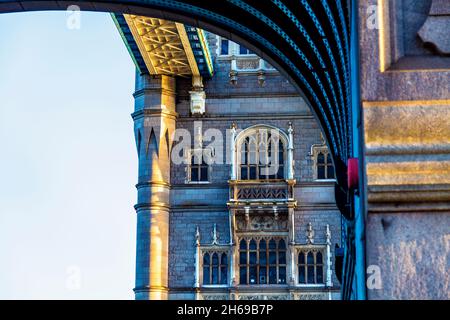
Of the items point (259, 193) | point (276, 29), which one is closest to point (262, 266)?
point (259, 193)

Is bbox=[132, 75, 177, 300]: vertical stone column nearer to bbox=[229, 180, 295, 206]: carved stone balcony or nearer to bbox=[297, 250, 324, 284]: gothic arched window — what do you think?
bbox=[229, 180, 295, 206]: carved stone balcony

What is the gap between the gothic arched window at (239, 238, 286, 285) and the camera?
3834 cm

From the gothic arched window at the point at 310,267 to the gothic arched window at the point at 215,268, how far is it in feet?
8.85

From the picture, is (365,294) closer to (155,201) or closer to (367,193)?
(367,193)

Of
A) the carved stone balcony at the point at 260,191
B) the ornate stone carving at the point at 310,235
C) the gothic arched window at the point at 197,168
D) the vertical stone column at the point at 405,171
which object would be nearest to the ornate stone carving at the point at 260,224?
the carved stone balcony at the point at 260,191

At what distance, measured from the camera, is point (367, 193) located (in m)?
7.82

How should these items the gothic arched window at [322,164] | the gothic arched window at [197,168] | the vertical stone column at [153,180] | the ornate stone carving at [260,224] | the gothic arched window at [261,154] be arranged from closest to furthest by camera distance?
the vertical stone column at [153,180] → the ornate stone carving at [260,224] → the gothic arched window at [322,164] → the gothic arched window at [261,154] → the gothic arched window at [197,168]

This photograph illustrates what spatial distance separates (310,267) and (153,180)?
6.53 meters

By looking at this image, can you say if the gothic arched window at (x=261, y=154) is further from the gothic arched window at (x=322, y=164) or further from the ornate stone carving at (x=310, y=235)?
the ornate stone carving at (x=310, y=235)

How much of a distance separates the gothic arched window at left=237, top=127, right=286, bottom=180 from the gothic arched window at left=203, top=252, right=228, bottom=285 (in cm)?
308

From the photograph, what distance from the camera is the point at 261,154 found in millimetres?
39469

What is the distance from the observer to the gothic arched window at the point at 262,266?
1510 inches

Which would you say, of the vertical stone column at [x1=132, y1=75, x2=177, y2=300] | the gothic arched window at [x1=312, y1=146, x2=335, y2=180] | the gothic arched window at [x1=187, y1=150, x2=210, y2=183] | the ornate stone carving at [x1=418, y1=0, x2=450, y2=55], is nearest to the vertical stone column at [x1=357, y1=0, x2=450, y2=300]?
the ornate stone carving at [x1=418, y1=0, x2=450, y2=55]
